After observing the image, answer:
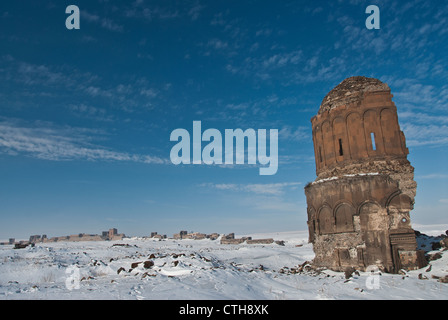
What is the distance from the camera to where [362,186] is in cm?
1183

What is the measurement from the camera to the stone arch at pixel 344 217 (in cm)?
1193

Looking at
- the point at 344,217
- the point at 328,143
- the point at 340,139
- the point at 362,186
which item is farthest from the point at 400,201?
the point at 328,143

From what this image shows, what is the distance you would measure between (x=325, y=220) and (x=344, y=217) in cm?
88

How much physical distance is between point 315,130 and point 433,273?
24.8 ft

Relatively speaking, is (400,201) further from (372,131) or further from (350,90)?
(350,90)

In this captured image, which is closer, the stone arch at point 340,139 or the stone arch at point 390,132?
the stone arch at point 390,132

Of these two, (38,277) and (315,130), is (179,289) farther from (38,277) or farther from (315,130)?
(315,130)

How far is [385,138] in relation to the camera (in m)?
12.4

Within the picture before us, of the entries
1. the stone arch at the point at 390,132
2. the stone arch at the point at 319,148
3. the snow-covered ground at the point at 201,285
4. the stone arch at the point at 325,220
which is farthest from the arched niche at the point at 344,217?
the stone arch at the point at 390,132

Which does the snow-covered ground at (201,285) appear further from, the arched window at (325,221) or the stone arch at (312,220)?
the stone arch at (312,220)

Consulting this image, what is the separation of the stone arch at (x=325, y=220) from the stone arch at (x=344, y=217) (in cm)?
23

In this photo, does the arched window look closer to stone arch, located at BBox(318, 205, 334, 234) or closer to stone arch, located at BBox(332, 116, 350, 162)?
stone arch, located at BBox(318, 205, 334, 234)

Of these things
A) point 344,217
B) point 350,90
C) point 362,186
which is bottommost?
point 344,217
